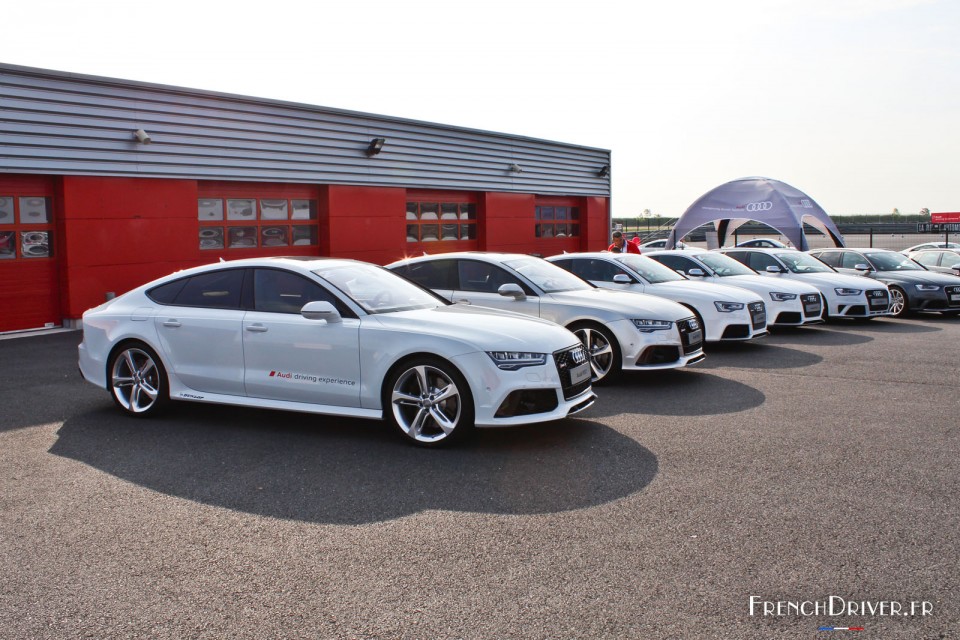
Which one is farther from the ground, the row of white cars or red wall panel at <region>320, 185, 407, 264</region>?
red wall panel at <region>320, 185, 407, 264</region>

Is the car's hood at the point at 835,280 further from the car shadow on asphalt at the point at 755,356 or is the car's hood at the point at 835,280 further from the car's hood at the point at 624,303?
the car's hood at the point at 624,303

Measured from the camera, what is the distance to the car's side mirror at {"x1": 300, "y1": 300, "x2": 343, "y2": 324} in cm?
623

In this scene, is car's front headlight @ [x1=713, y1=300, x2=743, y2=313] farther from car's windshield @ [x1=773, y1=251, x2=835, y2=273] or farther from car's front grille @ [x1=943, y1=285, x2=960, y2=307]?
car's front grille @ [x1=943, y1=285, x2=960, y2=307]

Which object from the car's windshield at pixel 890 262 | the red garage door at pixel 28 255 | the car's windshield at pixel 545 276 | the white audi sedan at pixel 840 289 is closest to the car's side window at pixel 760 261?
the white audi sedan at pixel 840 289

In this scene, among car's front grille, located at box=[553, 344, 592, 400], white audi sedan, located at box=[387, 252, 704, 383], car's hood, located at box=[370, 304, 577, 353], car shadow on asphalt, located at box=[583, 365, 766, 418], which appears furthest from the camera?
white audi sedan, located at box=[387, 252, 704, 383]

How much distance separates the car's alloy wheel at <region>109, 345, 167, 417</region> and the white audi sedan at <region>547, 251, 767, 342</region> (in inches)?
244

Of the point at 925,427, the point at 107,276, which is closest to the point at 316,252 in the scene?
the point at 107,276

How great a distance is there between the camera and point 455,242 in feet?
73.4

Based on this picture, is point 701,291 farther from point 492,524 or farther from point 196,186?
point 196,186

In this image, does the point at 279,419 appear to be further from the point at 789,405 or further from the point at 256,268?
the point at 789,405

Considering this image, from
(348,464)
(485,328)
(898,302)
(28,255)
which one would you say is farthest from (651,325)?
(28,255)

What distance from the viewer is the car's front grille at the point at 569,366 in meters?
6.20

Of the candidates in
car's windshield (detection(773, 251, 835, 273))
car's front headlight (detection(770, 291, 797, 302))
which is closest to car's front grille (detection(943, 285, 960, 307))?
car's windshield (detection(773, 251, 835, 273))

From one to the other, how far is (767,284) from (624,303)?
556 cm
